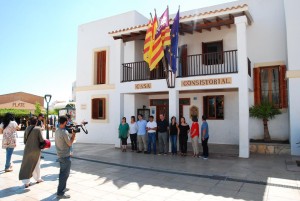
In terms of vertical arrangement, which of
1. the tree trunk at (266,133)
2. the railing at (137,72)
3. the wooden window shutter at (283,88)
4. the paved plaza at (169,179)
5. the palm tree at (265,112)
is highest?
the railing at (137,72)

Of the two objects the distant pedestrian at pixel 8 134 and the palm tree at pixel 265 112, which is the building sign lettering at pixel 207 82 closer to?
the palm tree at pixel 265 112

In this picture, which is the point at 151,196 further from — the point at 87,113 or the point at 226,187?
the point at 87,113

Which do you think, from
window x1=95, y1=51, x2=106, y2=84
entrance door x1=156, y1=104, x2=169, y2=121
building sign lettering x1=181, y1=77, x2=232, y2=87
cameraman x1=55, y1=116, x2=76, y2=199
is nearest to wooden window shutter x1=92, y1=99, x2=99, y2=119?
window x1=95, y1=51, x2=106, y2=84

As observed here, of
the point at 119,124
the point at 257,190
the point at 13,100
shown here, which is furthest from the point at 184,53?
the point at 13,100

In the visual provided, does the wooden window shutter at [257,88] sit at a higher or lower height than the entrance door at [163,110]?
higher

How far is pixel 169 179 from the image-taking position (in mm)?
6812

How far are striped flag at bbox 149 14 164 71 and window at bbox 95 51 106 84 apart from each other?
18.3 feet

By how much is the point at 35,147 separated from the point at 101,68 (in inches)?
406

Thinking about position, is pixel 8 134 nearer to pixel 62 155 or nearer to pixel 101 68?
pixel 62 155

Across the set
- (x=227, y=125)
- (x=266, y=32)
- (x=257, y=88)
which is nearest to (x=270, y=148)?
(x=227, y=125)

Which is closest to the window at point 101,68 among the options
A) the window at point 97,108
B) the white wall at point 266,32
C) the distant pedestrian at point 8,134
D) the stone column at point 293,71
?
the window at point 97,108

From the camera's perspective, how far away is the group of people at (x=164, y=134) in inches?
392

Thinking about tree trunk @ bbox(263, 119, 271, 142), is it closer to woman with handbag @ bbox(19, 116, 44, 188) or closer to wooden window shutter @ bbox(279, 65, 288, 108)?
wooden window shutter @ bbox(279, 65, 288, 108)

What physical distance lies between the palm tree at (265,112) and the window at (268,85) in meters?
0.51
